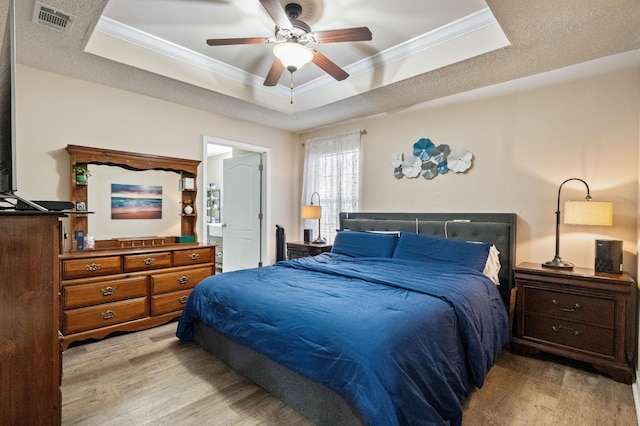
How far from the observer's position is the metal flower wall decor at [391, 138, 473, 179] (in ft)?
12.0

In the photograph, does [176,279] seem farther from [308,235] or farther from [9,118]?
[9,118]

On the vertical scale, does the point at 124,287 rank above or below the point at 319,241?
below

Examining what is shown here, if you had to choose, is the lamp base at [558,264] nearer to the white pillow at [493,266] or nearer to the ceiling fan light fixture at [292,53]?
the white pillow at [493,266]

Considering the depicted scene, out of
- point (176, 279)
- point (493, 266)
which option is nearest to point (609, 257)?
point (493, 266)

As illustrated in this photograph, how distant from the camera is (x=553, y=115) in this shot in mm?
3102

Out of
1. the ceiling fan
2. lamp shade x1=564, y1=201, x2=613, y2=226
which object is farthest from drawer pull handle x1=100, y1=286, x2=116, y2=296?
lamp shade x1=564, y1=201, x2=613, y2=226

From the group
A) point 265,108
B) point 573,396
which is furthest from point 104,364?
point 573,396

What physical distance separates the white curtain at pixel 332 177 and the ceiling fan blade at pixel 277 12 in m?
2.44

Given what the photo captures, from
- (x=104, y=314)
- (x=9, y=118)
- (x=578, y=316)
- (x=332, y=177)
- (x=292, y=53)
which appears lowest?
(x=104, y=314)

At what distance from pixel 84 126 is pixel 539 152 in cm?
462

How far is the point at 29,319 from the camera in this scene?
1.16 m

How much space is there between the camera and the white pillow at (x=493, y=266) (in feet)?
9.63

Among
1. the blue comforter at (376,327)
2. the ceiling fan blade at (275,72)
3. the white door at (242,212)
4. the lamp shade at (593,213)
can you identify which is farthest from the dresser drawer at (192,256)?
the lamp shade at (593,213)

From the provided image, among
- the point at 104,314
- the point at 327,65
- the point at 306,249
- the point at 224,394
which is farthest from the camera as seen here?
the point at 306,249
